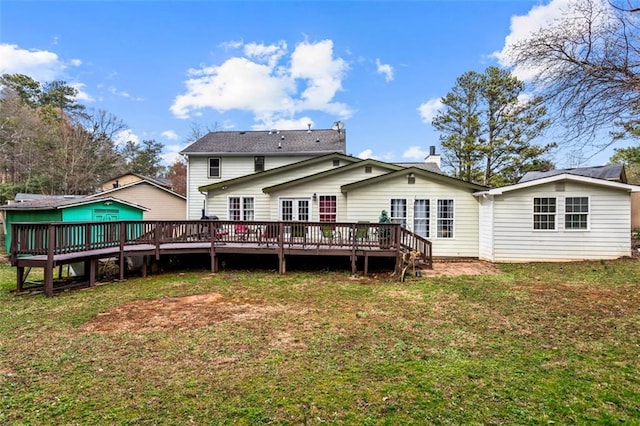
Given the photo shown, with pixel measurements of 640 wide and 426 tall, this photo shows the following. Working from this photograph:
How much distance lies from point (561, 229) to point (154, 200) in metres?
20.7

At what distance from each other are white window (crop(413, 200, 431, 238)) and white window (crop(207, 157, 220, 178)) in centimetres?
1101

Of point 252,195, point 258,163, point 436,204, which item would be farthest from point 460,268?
point 258,163

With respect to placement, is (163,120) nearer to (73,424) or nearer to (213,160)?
(213,160)

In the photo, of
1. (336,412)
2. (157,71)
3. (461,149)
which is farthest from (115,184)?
(336,412)

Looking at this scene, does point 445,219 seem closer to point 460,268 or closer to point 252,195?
point 460,268

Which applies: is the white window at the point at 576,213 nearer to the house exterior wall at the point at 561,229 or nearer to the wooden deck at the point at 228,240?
the house exterior wall at the point at 561,229

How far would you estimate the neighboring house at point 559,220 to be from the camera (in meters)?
10.3

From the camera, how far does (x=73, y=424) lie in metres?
2.59

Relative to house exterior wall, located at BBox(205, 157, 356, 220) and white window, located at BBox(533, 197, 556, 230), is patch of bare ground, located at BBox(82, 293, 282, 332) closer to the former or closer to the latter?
house exterior wall, located at BBox(205, 157, 356, 220)

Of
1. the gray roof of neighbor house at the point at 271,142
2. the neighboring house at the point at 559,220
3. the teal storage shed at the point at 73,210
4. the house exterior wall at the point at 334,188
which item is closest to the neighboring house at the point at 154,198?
the gray roof of neighbor house at the point at 271,142

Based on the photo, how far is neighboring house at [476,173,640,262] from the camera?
1034 centimetres

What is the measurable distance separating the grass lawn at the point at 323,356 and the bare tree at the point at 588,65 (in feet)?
10.6

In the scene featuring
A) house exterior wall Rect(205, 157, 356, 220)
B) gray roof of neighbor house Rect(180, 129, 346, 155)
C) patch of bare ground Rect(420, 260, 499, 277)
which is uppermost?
gray roof of neighbor house Rect(180, 129, 346, 155)

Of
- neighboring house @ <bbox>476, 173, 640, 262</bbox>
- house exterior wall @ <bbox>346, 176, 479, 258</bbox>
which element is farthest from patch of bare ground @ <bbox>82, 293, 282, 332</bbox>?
neighboring house @ <bbox>476, 173, 640, 262</bbox>
